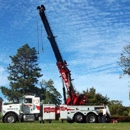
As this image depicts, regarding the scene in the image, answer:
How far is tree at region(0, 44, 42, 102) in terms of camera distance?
6931 cm

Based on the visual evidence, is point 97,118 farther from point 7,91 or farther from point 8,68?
point 8,68

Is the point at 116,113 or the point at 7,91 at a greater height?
the point at 7,91

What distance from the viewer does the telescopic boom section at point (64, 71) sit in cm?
3466

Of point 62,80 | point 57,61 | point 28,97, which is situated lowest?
point 28,97

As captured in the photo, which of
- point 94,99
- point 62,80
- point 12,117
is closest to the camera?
point 12,117

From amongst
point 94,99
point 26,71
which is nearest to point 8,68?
point 26,71

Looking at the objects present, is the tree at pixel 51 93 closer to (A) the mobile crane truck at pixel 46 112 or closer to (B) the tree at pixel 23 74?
(B) the tree at pixel 23 74

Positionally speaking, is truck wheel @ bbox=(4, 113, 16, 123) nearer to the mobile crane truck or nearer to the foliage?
the mobile crane truck

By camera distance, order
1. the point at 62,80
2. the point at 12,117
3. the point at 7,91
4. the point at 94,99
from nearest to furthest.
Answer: the point at 12,117 < the point at 62,80 < the point at 94,99 < the point at 7,91

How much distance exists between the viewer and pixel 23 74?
73.9 metres

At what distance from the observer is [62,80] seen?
3538 centimetres

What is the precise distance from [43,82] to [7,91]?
31.0 ft

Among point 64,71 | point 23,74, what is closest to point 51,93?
point 23,74

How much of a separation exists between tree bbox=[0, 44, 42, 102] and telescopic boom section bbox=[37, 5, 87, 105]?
33755mm
